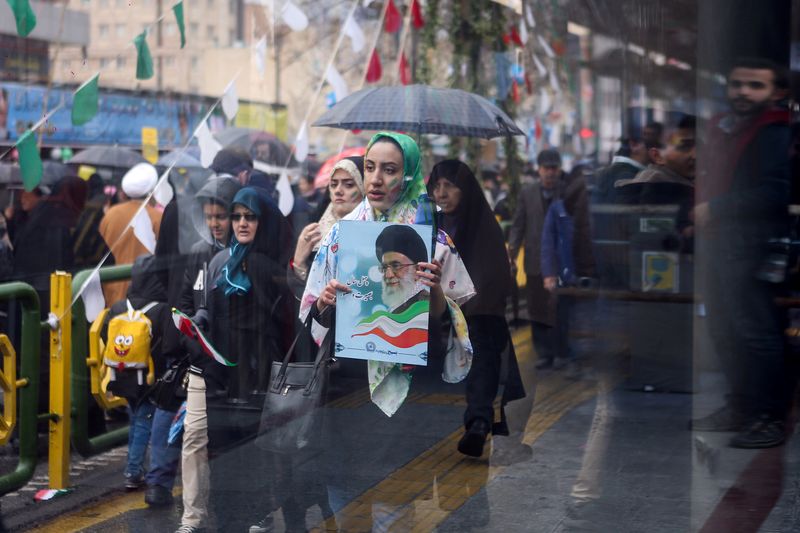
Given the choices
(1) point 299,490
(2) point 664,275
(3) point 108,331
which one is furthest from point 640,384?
(3) point 108,331

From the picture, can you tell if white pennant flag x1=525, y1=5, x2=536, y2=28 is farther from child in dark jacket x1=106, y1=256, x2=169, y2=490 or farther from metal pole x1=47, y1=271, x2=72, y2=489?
metal pole x1=47, y1=271, x2=72, y2=489

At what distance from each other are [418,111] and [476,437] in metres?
1.78

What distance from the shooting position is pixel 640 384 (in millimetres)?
6719

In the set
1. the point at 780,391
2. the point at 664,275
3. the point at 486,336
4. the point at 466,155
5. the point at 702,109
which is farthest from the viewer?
the point at 466,155

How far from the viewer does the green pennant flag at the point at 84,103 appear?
16.6 ft

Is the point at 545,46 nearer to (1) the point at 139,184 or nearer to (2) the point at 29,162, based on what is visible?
(1) the point at 139,184

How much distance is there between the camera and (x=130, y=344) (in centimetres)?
543

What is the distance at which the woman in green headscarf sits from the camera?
13.5 feet

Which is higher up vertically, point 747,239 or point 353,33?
point 353,33

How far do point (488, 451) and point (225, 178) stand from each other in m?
1.97

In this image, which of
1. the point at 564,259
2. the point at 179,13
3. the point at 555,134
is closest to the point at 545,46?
the point at 564,259

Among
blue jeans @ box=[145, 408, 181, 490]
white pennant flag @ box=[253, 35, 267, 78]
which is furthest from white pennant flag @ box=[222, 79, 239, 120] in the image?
blue jeans @ box=[145, 408, 181, 490]

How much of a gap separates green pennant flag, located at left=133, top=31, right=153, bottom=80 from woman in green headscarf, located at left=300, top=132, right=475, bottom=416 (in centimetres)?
187

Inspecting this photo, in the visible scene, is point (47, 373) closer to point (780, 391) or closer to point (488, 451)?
point (488, 451)
